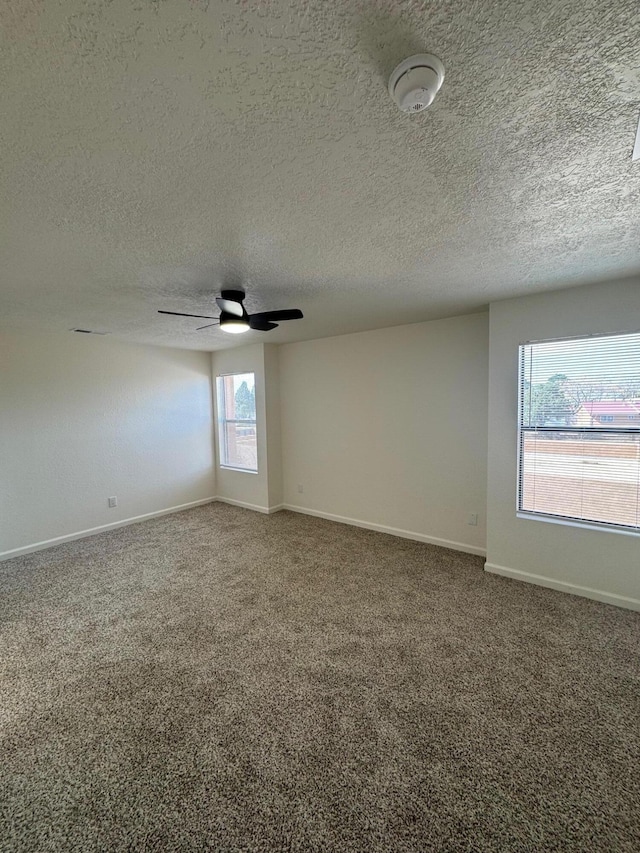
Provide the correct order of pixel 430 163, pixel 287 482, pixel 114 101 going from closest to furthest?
pixel 114 101
pixel 430 163
pixel 287 482

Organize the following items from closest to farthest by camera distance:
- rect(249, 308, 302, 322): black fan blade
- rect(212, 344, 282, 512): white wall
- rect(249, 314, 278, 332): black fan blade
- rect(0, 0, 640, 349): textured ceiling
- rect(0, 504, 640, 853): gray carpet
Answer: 1. rect(0, 0, 640, 349): textured ceiling
2. rect(0, 504, 640, 853): gray carpet
3. rect(249, 308, 302, 322): black fan blade
4. rect(249, 314, 278, 332): black fan blade
5. rect(212, 344, 282, 512): white wall

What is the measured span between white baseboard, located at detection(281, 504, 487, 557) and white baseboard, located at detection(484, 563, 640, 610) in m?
0.38

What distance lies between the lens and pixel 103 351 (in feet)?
14.6

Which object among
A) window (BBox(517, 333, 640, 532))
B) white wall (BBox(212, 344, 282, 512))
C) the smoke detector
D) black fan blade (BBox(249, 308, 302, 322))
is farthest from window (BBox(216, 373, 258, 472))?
the smoke detector

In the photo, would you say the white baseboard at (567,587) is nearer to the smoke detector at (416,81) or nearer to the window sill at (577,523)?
the window sill at (577,523)

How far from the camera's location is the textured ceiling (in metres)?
0.81

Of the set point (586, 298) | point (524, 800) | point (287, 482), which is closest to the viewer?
point (524, 800)

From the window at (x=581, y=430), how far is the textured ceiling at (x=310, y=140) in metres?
0.80

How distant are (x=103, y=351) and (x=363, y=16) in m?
4.67

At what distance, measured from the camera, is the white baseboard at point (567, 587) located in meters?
2.64

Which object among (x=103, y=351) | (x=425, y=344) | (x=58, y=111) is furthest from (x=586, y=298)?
(x=103, y=351)

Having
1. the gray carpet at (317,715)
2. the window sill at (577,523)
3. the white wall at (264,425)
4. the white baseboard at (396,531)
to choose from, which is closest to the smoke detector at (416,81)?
the gray carpet at (317,715)

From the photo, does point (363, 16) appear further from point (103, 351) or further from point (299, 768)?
point (103, 351)

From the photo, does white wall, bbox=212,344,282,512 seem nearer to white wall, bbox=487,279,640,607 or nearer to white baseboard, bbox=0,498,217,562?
white baseboard, bbox=0,498,217,562
